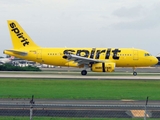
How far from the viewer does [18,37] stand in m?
58.1

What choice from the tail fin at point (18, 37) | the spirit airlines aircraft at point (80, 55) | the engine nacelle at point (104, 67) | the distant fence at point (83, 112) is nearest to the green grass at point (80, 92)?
the distant fence at point (83, 112)

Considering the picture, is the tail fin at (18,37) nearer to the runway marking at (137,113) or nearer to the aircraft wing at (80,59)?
the aircraft wing at (80,59)

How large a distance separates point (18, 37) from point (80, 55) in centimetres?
868

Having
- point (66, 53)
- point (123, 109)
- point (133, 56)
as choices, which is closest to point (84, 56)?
point (66, 53)

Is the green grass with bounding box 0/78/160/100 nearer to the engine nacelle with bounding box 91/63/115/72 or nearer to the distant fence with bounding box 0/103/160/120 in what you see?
the distant fence with bounding box 0/103/160/120

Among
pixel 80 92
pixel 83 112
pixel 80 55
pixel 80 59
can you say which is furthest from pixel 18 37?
pixel 83 112

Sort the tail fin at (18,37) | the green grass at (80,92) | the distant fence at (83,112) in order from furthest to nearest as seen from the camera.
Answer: the tail fin at (18,37) → the green grass at (80,92) → the distant fence at (83,112)

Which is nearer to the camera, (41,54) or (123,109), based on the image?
(123,109)

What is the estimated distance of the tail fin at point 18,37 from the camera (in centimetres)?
5788

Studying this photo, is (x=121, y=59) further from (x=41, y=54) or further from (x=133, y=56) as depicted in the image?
(x=41, y=54)

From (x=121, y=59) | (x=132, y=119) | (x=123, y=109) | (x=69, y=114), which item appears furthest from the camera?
(x=121, y=59)

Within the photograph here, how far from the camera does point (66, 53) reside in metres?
56.6

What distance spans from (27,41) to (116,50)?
11766 millimetres

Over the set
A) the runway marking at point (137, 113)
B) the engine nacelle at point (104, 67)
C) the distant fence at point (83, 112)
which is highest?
the engine nacelle at point (104, 67)
